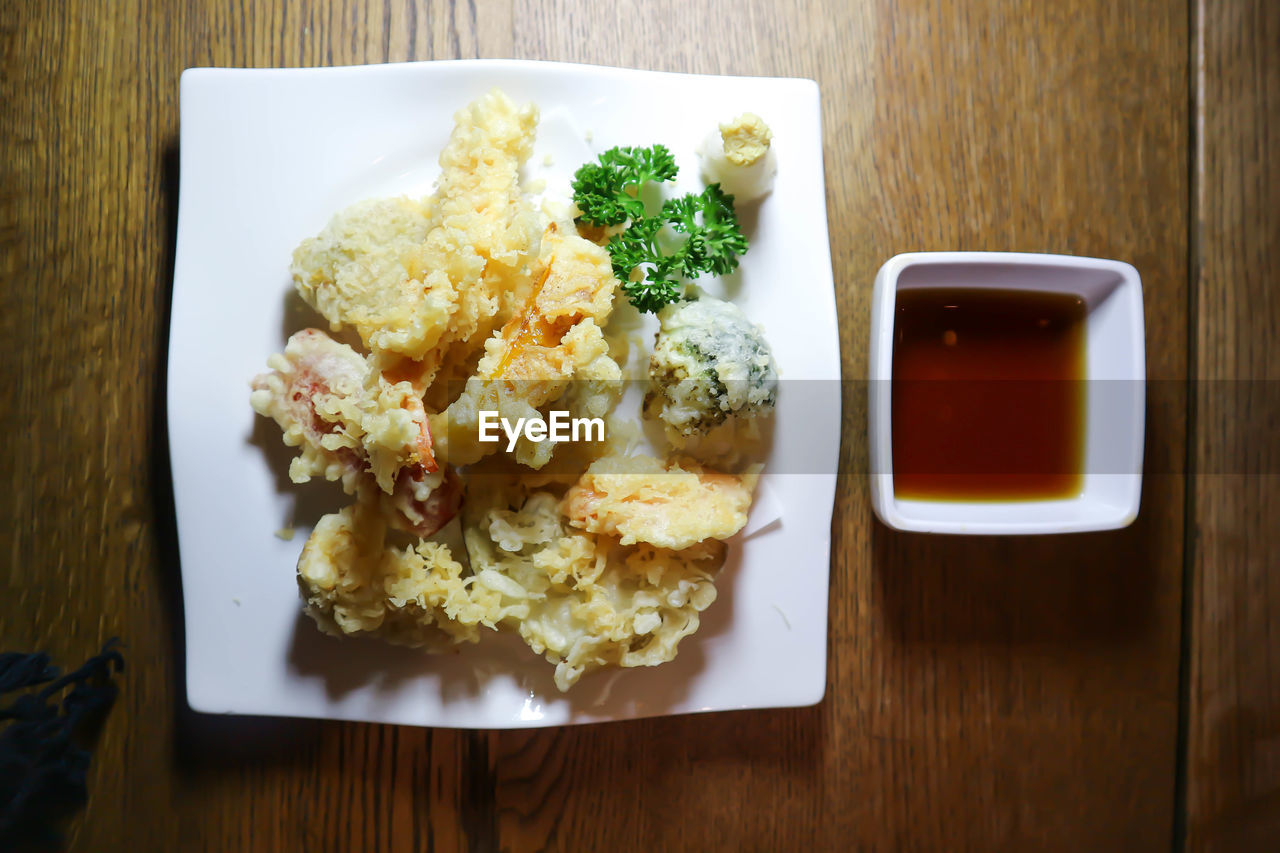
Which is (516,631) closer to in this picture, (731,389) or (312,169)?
(731,389)

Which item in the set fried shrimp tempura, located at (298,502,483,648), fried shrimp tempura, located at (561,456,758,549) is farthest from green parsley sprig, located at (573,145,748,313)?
fried shrimp tempura, located at (298,502,483,648)

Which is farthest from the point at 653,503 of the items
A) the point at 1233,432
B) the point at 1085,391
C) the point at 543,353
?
the point at 1233,432

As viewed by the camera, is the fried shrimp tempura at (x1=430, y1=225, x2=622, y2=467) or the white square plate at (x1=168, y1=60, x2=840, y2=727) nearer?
the fried shrimp tempura at (x1=430, y1=225, x2=622, y2=467)

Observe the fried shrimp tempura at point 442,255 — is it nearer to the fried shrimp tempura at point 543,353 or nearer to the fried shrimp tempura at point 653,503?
the fried shrimp tempura at point 543,353

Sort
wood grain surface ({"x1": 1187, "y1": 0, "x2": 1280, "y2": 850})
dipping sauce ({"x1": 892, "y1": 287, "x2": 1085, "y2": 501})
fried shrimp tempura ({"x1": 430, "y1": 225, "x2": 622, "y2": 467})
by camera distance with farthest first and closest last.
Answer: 1. wood grain surface ({"x1": 1187, "y1": 0, "x2": 1280, "y2": 850})
2. dipping sauce ({"x1": 892, "y1": 287, "x2": 1085, "y2": 501})
3. fried shrimp tempura ({"x1": 430, "y1": 225, "x2": 622, "y2": 467})

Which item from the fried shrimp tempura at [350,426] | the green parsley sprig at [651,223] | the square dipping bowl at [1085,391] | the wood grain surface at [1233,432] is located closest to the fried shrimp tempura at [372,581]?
the fried shrimp tempura at [350,426]

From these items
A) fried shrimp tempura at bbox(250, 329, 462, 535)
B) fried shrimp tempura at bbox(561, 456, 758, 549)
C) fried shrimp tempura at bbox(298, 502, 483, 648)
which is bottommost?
fried shrimp tempura at bbox(298, 502, 483, 648)

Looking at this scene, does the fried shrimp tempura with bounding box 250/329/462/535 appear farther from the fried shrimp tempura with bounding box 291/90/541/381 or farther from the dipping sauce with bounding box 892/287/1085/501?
the dipping sauce with bounding box 892/287/1085/501

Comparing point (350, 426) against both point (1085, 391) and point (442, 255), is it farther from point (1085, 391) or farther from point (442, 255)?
point (1085, 391)
